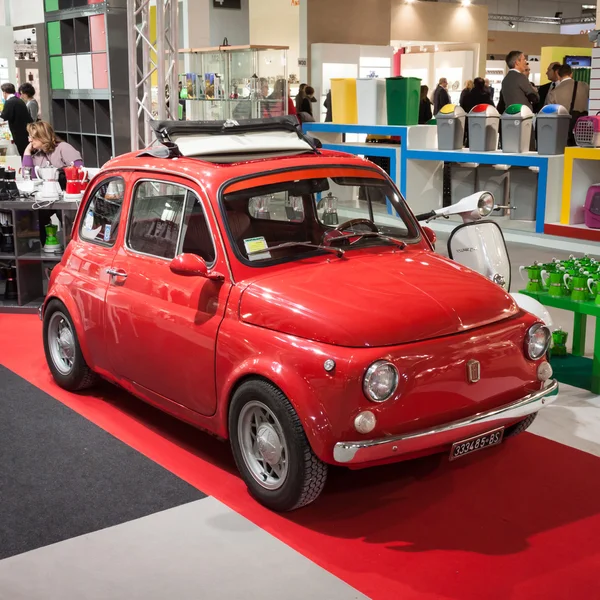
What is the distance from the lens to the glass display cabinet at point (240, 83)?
13.1 meters

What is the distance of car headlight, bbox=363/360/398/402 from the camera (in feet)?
10.4

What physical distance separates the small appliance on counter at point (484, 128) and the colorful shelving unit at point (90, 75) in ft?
15.6

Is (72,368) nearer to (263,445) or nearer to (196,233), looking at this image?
(196,233)

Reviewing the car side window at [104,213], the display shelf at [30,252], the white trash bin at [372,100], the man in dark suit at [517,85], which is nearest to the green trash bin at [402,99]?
the white trash bin at [372,100]

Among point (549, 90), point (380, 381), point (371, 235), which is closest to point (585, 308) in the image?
point (371, 235)

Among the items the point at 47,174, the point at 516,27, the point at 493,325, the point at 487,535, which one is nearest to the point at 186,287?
the point at 493,325

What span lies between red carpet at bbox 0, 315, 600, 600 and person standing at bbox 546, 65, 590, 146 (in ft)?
26.6

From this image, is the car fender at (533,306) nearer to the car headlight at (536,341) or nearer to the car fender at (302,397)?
the car headlight at (536,341)

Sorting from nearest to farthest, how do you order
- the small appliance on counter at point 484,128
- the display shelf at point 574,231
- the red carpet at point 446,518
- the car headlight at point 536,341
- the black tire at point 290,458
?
the red carpet at point 446,518 < the black tire at point 290,458 < the car headlight at point 536,341 < the display shelf at point 574,231 < the small appliance on counter at point 484,128

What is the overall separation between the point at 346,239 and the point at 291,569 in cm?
163

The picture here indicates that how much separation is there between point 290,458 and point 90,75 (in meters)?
9.65

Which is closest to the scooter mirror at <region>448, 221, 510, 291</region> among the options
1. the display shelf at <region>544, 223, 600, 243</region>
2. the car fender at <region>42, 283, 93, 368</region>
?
the car fender at <region>42, 283, 93, 368</region>

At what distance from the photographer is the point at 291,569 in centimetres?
311

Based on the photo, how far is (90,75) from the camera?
38.3 feet
